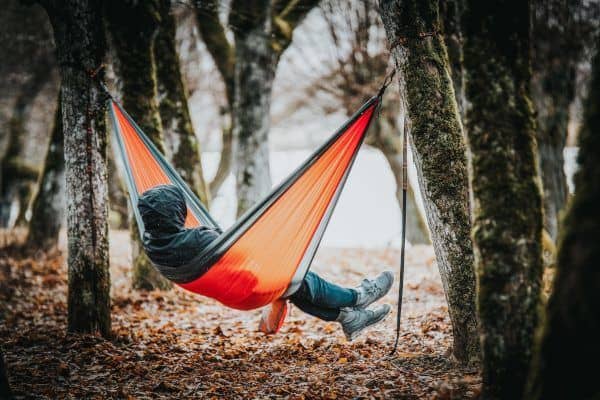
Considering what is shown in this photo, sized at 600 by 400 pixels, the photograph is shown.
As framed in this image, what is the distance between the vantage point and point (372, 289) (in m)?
2.77

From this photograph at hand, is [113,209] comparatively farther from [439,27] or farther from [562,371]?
[562,371]

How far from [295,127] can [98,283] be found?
404 inches

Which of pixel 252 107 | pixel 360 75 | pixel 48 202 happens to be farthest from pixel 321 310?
pixel 360 75

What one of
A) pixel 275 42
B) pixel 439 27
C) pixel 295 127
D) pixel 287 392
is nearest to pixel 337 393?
pixel 287 392

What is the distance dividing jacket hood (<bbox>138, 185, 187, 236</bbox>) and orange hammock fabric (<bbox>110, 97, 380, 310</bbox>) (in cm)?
23

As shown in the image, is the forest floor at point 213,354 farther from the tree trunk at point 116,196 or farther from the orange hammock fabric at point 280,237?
the tree trunk at point 116,196

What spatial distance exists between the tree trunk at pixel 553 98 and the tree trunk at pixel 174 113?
15.5 feet

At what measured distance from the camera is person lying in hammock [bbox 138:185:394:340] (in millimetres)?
2535

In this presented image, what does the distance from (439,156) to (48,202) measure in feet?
17.5

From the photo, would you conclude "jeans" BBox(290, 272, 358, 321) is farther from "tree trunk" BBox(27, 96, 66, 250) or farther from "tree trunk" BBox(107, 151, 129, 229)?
"tree trunk" BBox(107, 151, 129, 229)

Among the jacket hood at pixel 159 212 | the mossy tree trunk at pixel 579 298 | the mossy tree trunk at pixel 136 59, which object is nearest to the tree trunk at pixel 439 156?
the mossy tree trunk at pixel 579 298

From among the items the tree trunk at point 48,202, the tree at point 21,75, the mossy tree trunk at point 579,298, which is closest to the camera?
the mossy tree trunk at point 579,298

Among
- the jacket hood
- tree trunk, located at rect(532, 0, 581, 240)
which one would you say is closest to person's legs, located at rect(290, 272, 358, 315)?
the jacket hood

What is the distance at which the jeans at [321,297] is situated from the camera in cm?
263
